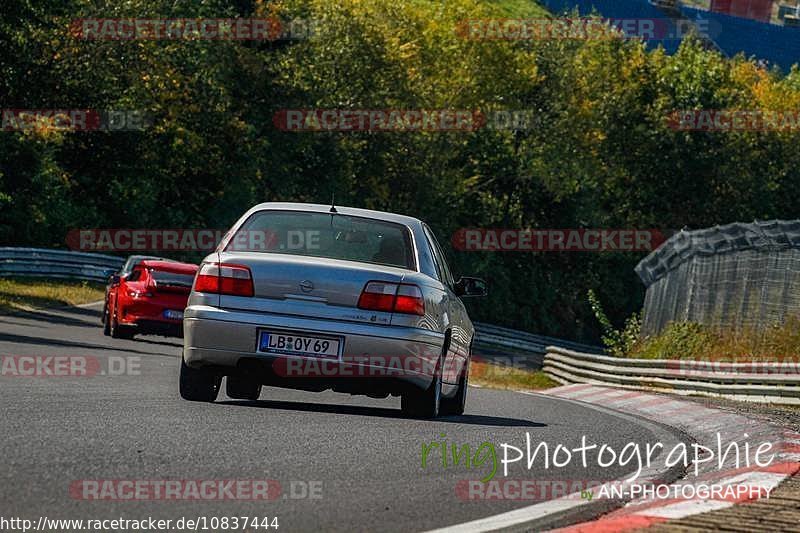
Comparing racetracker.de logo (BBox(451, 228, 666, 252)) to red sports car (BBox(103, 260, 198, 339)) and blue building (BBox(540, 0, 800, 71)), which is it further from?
blue building (BBox(540, 0, 800, 71))

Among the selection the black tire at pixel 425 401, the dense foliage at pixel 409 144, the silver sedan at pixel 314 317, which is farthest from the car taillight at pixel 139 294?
the dense foliage at pixel 409 144

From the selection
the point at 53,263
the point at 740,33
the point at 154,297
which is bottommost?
the point at 53,263

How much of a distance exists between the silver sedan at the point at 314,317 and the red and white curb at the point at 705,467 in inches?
94.5

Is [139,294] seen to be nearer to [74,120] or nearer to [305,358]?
[305,358]

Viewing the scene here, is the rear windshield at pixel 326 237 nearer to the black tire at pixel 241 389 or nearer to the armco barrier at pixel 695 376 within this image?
the black tire at pixel 241 389

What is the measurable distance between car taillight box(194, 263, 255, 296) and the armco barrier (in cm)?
894

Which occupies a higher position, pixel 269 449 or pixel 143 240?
pixel 269 449

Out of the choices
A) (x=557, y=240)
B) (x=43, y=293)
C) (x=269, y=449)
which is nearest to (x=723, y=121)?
(x=557, y=240)

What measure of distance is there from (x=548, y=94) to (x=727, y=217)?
429 inches

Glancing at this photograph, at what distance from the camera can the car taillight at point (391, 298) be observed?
416 inches

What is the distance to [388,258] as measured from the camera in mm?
11109

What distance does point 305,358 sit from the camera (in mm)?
10453

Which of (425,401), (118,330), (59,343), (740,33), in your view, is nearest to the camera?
(425,401)

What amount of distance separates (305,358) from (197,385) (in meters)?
1.23
